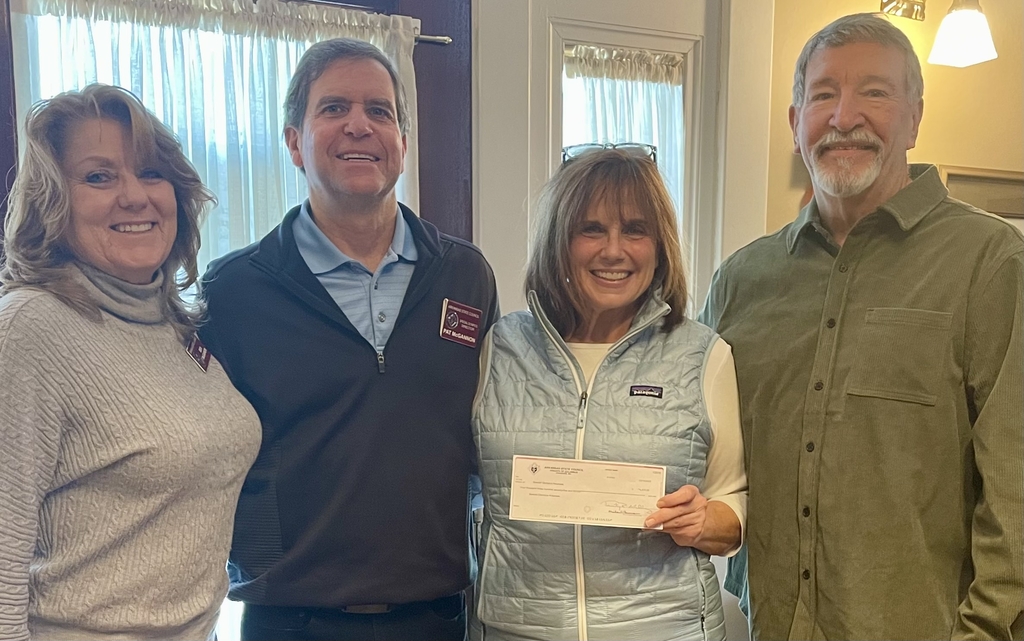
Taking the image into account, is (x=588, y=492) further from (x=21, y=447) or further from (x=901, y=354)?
(x=21, y=447)

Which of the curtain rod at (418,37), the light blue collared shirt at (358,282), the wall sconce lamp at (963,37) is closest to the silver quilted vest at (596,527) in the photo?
the light blue collared shirt at (358,282)

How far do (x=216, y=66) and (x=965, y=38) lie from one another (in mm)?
2283

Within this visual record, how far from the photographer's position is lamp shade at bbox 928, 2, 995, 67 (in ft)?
7.38

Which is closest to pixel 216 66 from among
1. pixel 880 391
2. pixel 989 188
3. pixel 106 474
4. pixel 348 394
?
pixel 348 394

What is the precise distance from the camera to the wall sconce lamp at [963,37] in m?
2.25

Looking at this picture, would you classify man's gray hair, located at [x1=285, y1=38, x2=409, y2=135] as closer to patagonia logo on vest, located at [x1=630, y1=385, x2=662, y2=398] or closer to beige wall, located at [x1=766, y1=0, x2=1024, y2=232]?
patagonia logo on vest, located at [x1=630, y1=385, x2=662, y2=398]

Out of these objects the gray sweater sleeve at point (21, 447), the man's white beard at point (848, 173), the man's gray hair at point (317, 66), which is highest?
the man's gray hair at point (317, 66)

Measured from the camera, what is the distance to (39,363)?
1.10 m

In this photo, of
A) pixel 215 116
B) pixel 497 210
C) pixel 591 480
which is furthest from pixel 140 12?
pixel 591 480

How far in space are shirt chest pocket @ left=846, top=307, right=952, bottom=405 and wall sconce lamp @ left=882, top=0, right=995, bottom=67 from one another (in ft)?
4.59

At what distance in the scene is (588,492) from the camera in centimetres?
126

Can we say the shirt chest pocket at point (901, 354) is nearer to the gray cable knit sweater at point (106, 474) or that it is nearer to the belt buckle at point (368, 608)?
the belt buckle at point (368, 608)

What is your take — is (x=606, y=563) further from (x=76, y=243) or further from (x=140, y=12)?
(x=140, y=12)

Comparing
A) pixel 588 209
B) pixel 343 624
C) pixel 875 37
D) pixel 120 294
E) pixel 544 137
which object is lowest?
pixel 343 624
